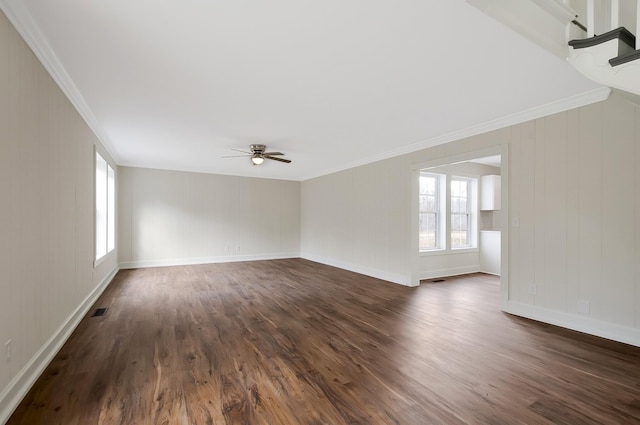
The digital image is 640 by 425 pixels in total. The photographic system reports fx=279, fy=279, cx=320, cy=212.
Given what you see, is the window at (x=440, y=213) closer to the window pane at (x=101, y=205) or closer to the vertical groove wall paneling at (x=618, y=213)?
the vertical groove wall paneling at (x=618, y=213)

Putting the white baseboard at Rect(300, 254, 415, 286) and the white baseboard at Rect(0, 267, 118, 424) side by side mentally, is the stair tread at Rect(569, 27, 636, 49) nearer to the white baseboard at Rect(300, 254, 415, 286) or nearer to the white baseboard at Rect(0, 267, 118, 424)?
the white baseboard at Rect(300, 254, 415, 286)

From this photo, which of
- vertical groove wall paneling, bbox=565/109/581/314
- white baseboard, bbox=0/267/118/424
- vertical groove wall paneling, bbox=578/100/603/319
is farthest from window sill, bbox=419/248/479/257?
white baseboard, bbox=0/267/118/424

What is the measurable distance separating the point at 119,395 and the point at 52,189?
1.79 metres

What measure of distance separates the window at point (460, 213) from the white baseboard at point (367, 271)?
5.83 ft

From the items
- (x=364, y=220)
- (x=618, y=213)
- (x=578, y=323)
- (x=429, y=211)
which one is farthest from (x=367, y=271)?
(x=618, y=213)

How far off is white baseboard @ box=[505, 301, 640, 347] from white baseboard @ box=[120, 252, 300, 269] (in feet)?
20.1

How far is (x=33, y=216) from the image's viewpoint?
6.67ft

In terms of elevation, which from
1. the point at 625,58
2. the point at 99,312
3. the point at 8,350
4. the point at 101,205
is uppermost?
the point at 625,58

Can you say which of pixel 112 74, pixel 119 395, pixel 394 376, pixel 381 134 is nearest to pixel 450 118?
pixel 381 134

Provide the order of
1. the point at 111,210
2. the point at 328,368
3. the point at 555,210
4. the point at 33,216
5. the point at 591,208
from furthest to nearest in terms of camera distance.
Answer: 1. the point at 111,210
2. the point at 555,210
3. the point at 591,208
4. the point at 328,368
5. the point at 33,216

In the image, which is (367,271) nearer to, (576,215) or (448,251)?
(448,251)

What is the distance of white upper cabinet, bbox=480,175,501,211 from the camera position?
6301 millimetres

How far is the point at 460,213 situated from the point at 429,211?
3.04 ft

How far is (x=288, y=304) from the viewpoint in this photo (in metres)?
3.95
